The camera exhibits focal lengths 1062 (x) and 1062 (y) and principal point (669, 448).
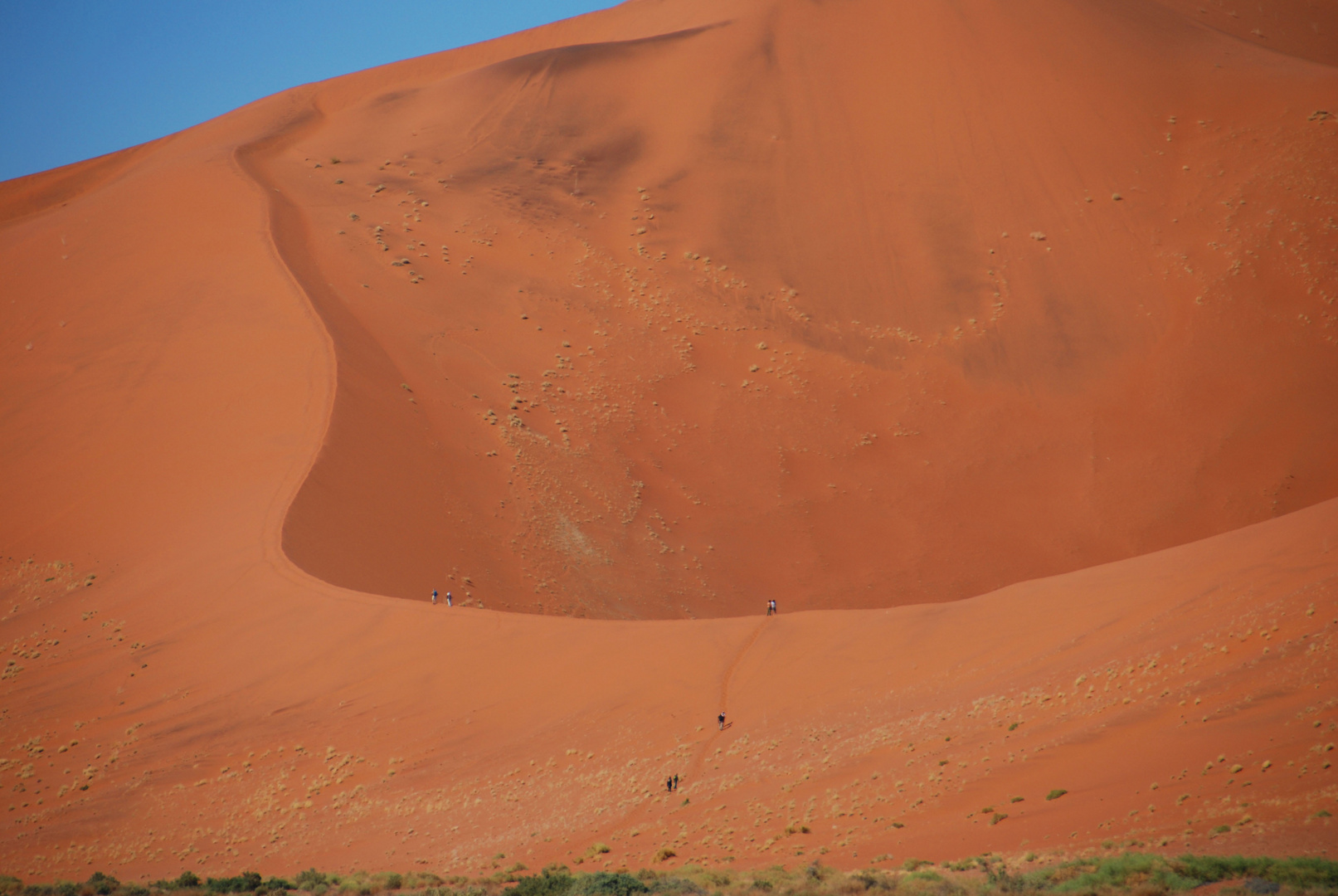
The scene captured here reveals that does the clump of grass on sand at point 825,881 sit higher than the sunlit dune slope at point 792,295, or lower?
lower

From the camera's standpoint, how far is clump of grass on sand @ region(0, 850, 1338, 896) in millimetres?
9094

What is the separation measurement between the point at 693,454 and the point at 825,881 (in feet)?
65.7

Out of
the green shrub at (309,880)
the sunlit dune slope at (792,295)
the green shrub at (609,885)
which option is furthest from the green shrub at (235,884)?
the sunlit dune slope at (792,295)

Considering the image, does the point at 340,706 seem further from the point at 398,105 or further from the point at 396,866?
the point at 398,105

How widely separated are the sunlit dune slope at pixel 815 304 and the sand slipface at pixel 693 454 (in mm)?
170

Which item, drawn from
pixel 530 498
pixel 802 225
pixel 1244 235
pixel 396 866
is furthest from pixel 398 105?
pixel 396 866

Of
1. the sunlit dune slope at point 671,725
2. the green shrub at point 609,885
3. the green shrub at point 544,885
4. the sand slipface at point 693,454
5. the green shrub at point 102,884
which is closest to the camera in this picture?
the green shrub at point 609,885

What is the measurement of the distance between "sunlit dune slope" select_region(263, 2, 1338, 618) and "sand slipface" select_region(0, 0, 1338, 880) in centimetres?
17

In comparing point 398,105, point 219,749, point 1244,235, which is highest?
point 398,105

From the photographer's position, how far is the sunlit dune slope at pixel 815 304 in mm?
27484

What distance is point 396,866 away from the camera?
1438cm

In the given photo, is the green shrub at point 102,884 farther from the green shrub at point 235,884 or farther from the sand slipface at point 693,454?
the sand slipface at point 693,454

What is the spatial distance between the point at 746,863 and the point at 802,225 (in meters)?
28.8

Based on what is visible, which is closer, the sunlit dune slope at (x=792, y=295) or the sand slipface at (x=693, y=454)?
the sand slipface at (x=693, y=454)
